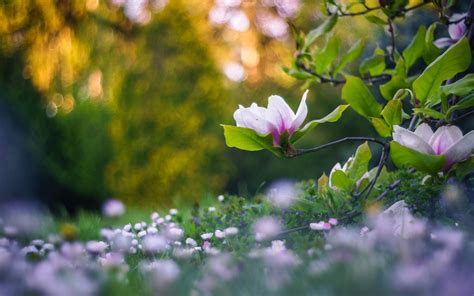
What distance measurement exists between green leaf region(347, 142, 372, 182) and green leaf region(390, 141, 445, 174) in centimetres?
28

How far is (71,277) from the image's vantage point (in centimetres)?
76

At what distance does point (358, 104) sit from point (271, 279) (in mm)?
791

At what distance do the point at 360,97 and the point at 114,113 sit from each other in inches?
156

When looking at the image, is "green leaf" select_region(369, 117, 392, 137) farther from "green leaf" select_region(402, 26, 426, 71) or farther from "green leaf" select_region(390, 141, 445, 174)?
"green leaf" select_region(402, 26, 426, 71)

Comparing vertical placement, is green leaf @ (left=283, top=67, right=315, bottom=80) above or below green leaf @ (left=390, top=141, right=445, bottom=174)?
above

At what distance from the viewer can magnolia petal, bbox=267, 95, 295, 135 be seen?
139 centimetres

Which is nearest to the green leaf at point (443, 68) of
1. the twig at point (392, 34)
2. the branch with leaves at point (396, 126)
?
the branch with leaves at point (396, 126)

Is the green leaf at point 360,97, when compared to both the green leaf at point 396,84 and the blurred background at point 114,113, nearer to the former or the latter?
the green leaf at point 396,84

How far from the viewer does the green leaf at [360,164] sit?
1.58 m

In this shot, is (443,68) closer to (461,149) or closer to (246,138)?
(461,149)

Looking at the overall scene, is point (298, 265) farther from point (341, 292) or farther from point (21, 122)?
point (21, 122)

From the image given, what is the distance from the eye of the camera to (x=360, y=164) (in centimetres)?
160

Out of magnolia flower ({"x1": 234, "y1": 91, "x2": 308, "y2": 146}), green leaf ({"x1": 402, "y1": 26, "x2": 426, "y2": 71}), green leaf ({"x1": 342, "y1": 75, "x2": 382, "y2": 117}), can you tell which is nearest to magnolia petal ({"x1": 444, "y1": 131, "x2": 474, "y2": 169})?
green leaf ({"x1": 342, "y1": 75, "x2": 382, "y2": 117})

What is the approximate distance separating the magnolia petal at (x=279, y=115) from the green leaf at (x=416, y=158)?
295mm
